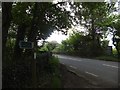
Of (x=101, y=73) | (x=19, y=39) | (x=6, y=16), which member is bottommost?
(x=101, y=73)

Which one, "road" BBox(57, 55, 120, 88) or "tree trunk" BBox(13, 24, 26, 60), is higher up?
"tree trunk" BBox(13, 24, 26, 60)

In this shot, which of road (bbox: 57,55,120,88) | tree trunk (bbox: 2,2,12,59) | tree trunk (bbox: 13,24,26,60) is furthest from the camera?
tree trunk (bbox: 13,24,26,60)

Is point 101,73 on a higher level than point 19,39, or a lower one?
lower

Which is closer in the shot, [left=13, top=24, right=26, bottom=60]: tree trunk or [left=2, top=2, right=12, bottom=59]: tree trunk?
[left=2, top=2, right=12, bottom=59]: tree trunk

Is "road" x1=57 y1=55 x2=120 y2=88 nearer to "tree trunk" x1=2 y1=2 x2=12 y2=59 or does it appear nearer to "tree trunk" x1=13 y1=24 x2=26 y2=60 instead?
"tree trunk" x1=13 y1=24 x2=26 y2=60

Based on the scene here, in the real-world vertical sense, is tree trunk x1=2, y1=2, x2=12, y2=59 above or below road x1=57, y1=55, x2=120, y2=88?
above

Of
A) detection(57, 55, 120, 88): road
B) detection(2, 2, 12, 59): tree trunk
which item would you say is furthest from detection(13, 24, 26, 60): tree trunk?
detection(57, 55, 120, 88): road

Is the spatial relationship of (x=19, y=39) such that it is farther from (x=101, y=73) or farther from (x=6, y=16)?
(x=101, y=73)

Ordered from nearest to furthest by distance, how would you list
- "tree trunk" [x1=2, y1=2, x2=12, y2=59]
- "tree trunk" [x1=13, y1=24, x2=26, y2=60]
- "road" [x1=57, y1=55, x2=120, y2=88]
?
"tree trunk" [x1=2, y1=2, x2=12, y2=59], "road" [x1=57, y1=55, x2=120, y2=88], "tree trunk" [x1=13, y1=24, x2=26, y2=60]

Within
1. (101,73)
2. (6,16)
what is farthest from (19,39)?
(101,73)

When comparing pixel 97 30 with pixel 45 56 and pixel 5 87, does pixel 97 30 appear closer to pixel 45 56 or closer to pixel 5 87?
pixel 45 56

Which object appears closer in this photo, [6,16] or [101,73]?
[6,16]

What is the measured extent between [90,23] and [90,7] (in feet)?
94.4

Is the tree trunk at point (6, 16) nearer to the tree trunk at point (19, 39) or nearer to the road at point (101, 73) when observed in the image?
the tree trunk at point (19, 39)
